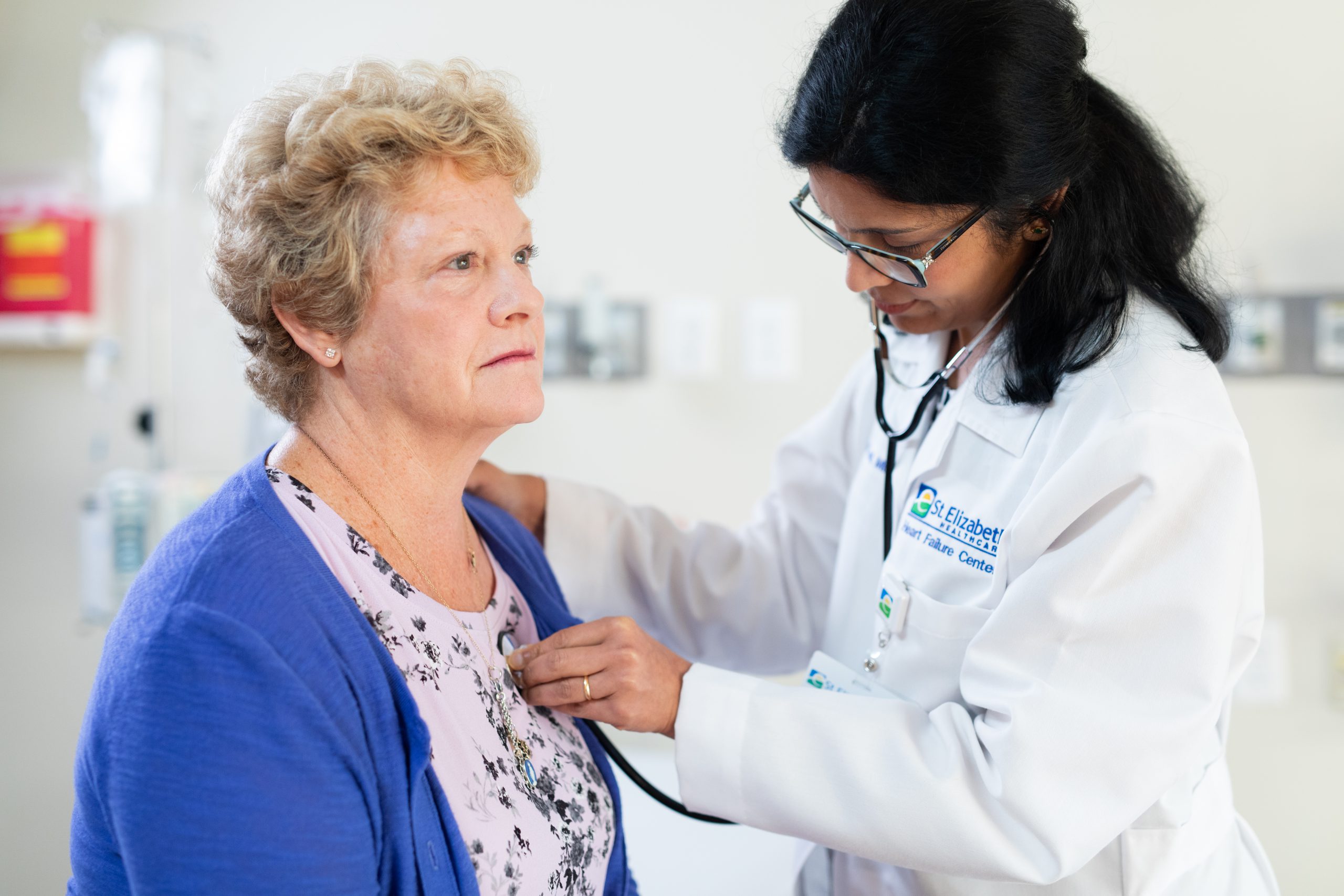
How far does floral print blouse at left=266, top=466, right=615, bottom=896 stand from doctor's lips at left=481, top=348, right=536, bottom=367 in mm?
233

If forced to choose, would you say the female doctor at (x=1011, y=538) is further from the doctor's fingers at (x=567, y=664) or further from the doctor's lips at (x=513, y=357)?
the doctor's lips at (x=513, y=357)

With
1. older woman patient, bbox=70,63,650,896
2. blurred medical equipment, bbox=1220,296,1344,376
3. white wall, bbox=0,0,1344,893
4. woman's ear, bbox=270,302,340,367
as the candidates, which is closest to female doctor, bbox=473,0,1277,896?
older woman patient, bbox=70,63,650,896

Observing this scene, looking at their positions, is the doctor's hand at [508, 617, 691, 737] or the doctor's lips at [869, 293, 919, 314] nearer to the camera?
the doctor's hand at [508, 617, 691, 737]

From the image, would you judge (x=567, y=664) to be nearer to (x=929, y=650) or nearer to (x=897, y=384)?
(x=929, y=650)

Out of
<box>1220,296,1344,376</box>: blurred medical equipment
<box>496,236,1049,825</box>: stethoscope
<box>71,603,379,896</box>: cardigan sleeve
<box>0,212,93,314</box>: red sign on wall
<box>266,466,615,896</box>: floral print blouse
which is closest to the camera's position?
<box>71,603,379,896</box>: cardigan sleeve

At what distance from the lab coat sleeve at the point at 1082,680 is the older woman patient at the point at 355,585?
392 millimetres

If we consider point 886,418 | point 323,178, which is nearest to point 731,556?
point 886,418

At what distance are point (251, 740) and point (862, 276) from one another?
0.83m

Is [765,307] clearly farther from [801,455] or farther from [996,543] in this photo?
[996,543]

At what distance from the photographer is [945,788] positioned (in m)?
1.03

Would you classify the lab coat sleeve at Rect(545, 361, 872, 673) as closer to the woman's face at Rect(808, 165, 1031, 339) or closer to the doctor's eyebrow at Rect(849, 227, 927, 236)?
the woman's face at Rect(808, 165, 1031, 339)

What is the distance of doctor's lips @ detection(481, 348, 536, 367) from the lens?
1.04 metres

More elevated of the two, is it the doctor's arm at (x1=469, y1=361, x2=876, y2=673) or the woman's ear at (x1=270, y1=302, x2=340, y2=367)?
the woman's ear at (x1=270, y1=302, x2=340, y2=367)

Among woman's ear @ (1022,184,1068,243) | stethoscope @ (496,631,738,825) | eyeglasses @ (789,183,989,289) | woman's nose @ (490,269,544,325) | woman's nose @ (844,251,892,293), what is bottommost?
stethoscope @ (496,631,738,825)
